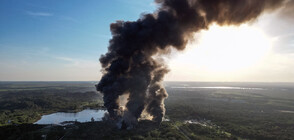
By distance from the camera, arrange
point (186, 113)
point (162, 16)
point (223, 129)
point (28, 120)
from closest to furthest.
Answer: point (162, 16) → point (223, 129) → point (28, 120) → point (186, 113)

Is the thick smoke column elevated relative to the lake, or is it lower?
elevated

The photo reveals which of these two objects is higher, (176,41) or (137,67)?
(176,41)

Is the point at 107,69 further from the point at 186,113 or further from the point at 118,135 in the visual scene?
the point at 186,113

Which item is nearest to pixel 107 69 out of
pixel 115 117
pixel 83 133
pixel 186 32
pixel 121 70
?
pixel 121 70

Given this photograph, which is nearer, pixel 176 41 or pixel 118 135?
pixel 118 135

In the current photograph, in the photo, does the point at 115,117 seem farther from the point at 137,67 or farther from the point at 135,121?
the point at 137,67

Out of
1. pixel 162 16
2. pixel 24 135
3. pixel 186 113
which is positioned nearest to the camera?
pixel 24 135

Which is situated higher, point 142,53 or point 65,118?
point 142,53

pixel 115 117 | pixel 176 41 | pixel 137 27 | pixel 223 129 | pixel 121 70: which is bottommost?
pixel 223 129

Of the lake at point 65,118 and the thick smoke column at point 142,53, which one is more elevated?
the thick smoke column at point 142,53
